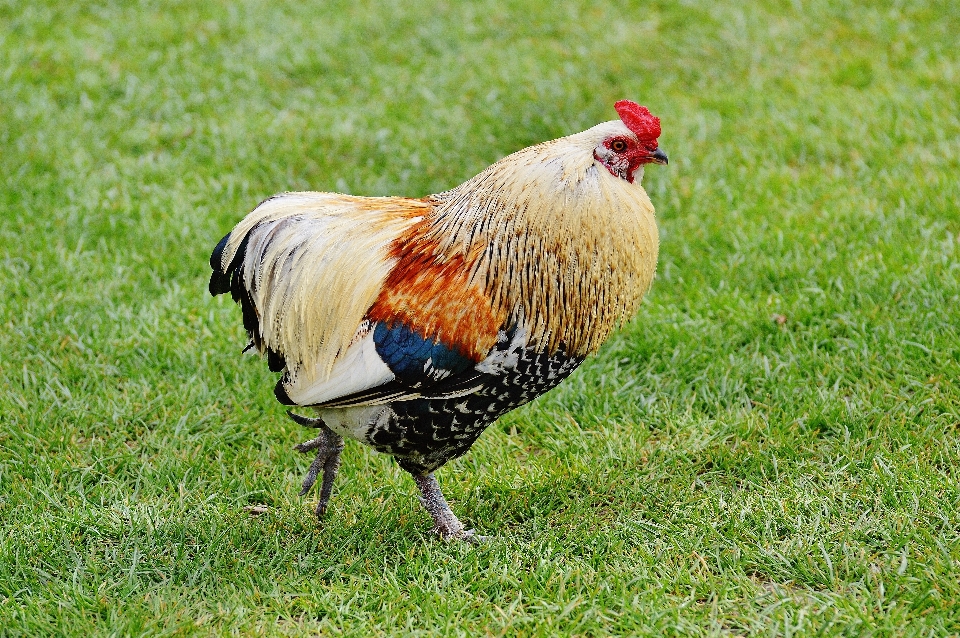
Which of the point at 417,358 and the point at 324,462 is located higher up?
the point at 417,358

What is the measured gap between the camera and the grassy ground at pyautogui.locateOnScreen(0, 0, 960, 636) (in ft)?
11.0

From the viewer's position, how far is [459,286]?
3133 millimetres

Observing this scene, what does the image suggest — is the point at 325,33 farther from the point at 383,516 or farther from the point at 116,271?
the point at 383,516

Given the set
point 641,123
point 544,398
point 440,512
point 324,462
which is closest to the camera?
point 641,123

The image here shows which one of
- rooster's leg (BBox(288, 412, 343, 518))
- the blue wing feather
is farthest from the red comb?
rooster's leg (BBox(288, 412, 343, 518))

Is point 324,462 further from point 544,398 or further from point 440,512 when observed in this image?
point 544,398

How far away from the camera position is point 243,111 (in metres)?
6.73

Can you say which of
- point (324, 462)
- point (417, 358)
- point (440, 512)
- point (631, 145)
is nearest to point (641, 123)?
point (631, 145)

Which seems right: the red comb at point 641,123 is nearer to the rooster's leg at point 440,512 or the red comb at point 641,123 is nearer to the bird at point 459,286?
the bird at point 459,286

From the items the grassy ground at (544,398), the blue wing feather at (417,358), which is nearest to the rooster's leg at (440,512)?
the grassy ground at (544,398)

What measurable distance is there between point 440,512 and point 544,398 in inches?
38.5

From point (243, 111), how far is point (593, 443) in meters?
3.86

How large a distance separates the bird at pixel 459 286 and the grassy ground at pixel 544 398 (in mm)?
665

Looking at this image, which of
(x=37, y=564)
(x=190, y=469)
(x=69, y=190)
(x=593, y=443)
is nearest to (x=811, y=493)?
(x=593, y=443)
